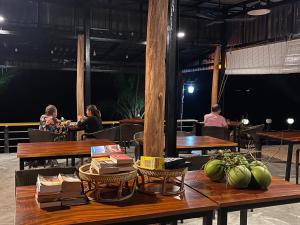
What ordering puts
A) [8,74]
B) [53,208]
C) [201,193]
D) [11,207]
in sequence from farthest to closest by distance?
[8,74], [11,207], [201,193], [53,208]

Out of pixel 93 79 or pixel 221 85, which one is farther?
pixel 93 79

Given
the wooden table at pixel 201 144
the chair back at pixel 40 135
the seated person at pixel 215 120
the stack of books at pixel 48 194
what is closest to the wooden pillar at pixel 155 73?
the stack of books at pixel 48 194

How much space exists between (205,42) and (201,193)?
7375 millimetres

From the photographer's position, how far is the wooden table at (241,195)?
173 centimetres

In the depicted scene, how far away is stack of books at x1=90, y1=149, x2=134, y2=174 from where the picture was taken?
1.66 metres

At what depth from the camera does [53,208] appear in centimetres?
158

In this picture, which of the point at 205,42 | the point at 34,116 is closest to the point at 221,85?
the point at 205,42

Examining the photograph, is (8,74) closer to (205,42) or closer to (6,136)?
→ (6,136)

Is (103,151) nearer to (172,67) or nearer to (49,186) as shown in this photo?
(49,186)

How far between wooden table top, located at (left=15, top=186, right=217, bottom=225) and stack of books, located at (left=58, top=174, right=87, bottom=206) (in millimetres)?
45

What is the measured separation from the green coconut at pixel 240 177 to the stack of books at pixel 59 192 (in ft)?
2.92

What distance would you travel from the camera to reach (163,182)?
5.95 feet

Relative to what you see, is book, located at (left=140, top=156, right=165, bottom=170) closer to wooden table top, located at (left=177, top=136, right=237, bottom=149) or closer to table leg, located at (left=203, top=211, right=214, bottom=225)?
table leg, located at (left=203, top=211, right=214, bottom=225)

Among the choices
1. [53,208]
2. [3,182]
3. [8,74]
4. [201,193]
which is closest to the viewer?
[53,208]
